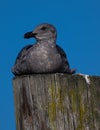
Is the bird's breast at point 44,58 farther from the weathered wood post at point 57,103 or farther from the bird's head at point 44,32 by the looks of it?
the weathered wood post at point 57,103

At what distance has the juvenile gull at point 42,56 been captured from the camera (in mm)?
3721

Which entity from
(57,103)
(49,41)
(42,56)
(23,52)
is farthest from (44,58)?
(57,103)

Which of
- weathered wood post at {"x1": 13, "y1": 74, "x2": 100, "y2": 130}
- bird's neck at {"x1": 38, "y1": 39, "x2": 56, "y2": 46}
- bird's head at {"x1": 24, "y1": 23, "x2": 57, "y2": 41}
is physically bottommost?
weathered wood post at {"x1": 13, "y1": 74, "x2": 100, "y2": 130}

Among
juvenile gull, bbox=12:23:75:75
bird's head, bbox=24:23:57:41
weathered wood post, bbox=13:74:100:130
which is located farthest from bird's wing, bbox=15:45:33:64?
weathered wood post, bbox=13:74:100:130

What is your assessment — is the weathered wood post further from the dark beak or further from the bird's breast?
the dark beak

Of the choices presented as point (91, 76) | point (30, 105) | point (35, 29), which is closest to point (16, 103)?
point (30, 105)

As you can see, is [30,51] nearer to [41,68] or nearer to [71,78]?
[41,68]

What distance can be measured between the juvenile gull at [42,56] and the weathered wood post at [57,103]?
1.08 feet

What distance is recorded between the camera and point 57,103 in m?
3.13

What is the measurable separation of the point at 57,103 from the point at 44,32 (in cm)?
142

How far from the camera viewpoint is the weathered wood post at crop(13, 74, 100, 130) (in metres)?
3.12

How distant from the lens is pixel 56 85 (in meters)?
3.16

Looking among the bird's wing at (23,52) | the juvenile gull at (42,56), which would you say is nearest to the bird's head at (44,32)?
the juvenile gull at (42,56)

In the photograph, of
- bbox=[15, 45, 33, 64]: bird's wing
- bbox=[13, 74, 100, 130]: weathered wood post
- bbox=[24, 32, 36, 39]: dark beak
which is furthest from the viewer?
bbox=[24, 32, 36, 39]: dark beak
